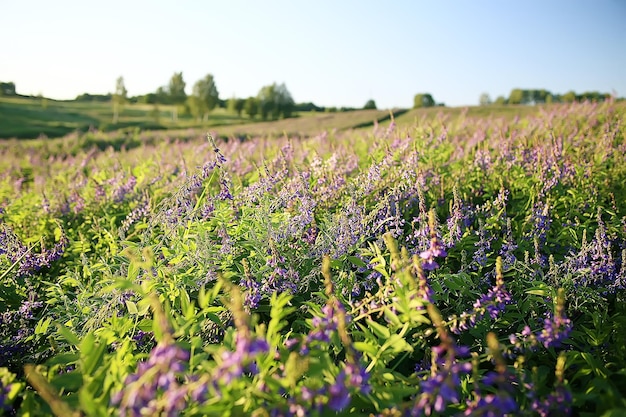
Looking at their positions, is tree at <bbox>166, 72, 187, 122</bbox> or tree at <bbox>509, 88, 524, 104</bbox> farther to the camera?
tree at <bbox>509, 88, 524, 104</bbox>

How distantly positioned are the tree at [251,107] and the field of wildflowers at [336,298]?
7295cm

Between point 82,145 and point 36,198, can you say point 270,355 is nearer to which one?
point 36,198

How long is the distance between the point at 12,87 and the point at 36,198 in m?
95.7

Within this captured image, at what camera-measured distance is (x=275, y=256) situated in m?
2.80

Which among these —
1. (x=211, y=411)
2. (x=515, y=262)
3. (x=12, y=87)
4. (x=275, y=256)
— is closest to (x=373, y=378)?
(x=211, y=411)

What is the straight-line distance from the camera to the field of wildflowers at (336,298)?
1.59 meters

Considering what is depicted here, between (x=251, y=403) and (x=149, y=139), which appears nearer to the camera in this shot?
(x=251, y=403)

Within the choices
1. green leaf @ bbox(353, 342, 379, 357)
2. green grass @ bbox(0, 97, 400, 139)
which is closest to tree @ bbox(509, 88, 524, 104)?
green grass @ bbox(0, 97, 400, 139)

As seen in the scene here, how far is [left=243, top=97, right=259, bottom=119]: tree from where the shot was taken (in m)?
76.3

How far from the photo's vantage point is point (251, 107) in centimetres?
7631

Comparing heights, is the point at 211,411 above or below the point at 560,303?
below

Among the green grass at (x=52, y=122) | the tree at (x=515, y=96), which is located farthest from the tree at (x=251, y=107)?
the tree at (x=515, y=96)

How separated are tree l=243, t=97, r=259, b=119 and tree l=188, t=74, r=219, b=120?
25.6 ft

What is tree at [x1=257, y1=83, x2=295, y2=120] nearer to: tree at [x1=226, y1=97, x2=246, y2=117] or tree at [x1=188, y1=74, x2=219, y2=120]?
tree at [x1=226, y1=97, x2=246, y2=117]
